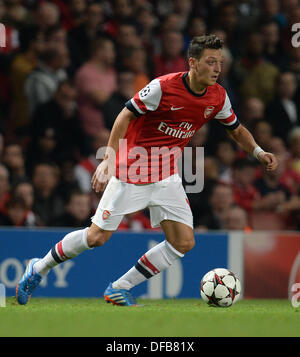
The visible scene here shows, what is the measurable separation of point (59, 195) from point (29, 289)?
2.92 meters

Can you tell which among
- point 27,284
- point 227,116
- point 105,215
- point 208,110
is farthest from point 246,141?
point 27,284

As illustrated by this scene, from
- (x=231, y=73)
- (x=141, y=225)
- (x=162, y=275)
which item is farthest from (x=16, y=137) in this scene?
(x=231, y=73)

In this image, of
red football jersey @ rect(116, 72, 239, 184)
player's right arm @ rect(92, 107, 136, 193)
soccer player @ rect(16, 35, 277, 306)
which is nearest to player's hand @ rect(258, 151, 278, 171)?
soccer player @ rect(16, 35, 277, 306)

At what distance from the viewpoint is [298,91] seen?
11.5 m

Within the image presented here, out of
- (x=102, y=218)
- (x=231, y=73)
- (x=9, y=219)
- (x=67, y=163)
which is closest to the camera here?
(x=102, y=218)

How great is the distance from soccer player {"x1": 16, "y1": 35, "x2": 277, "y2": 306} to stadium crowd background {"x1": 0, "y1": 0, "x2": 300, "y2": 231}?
2558 mm

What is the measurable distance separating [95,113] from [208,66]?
3930 mm

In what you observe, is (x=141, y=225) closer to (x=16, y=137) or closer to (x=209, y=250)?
(x=209, y=250)

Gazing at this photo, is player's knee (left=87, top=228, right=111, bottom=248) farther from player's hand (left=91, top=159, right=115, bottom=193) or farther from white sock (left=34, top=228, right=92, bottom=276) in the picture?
player's hand (left=91, top=159, right=115, bottom=193)

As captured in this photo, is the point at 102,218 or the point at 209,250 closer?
the point at 102,218

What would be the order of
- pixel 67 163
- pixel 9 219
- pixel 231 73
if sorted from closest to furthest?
pixel 9 219, pixel 67 163, pixel 231 73

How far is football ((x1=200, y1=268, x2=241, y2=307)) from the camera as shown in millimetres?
6371

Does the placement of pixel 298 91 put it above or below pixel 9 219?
above

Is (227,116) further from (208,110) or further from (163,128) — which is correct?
(163,128)
